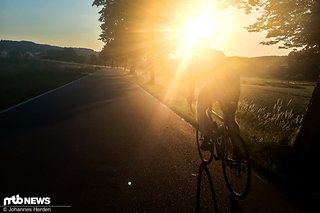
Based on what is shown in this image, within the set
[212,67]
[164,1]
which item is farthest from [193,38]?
[164,1]

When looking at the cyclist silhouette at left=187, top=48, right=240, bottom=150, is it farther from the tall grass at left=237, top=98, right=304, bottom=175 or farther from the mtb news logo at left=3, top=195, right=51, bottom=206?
the mtb news logo at left=3, top=195, right=51, bottom=206

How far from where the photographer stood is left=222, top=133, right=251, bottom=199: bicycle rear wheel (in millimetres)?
5402

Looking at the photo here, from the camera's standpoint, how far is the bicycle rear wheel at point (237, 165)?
213 inches

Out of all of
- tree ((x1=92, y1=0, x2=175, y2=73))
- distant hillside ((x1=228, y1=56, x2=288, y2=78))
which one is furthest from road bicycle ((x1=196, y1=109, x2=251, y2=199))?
distant hillside ((x1=228, y1=56, x2=288, y2=78))

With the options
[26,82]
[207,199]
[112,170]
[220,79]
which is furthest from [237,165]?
[26,82]

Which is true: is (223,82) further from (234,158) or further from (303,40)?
(303,40)

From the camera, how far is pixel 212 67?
245 inches

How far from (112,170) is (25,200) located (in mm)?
1881

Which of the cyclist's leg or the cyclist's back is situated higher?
the cyclist's back

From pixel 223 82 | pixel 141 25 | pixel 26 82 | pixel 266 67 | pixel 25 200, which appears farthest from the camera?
pixel 266 67

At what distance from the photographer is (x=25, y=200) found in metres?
4.81

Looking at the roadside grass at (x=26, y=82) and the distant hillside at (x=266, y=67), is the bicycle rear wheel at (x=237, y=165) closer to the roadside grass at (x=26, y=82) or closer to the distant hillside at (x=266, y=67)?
the roadside grass at (x=26, y=82)

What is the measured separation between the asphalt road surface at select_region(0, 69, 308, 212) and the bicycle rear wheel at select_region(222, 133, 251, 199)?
154 millimetres

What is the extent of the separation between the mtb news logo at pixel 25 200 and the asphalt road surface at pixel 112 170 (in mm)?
82
